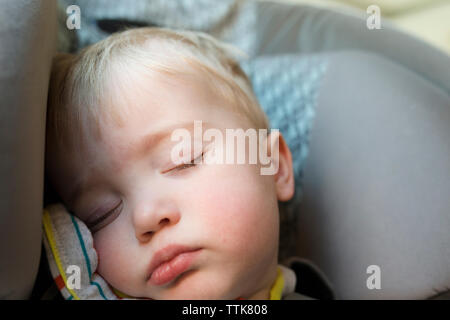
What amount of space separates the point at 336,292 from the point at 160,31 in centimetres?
52

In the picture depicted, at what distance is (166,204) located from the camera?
0.48 m

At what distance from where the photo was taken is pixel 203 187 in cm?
50

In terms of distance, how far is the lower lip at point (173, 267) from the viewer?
1.57ft

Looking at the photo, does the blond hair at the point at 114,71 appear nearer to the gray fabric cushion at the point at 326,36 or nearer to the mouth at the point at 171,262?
the mouth at the point at 171,262

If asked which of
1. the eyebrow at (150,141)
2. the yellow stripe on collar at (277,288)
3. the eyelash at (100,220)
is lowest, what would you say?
the yellow stripe on collar at (277,288)

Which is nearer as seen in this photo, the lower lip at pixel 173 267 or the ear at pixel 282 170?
the lower lip at pixel 173 267

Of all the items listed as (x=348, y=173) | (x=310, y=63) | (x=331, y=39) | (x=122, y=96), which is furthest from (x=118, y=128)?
(x=331, y=39)

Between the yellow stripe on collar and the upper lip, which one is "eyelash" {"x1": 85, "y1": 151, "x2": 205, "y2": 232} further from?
the yellow stripe on collar

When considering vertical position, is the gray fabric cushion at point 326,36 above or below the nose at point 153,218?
above

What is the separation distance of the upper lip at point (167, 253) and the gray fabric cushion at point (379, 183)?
28 cm

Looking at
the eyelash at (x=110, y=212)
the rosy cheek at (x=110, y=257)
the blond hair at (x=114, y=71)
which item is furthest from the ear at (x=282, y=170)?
the rosy cheek at (x=110, y=257)

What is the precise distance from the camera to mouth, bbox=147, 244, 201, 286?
479 millimetres

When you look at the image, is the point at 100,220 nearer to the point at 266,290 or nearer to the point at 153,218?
the point at 153,218

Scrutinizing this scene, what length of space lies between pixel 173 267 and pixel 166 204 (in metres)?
0.08
